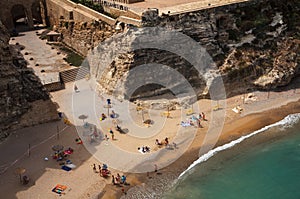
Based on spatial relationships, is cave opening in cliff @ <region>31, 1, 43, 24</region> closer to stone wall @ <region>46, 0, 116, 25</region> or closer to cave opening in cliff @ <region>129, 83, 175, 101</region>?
stone wall @ <region>46, 0, 116, 25</region>

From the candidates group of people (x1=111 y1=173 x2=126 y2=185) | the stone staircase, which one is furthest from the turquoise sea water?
the stone staircase

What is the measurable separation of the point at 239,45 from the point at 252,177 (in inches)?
607

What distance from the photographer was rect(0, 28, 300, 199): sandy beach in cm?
2439

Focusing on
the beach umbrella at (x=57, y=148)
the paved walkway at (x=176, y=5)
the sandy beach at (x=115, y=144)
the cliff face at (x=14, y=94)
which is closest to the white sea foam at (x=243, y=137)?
the sandy beach at (x=115, y=144)

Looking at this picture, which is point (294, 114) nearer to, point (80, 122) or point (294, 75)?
point (294, 75)

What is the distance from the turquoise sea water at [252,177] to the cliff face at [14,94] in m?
13.2

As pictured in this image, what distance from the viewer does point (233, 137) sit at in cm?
2953

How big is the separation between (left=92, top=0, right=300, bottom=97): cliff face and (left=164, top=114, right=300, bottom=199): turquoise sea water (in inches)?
336

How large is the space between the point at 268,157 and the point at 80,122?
14930 mm

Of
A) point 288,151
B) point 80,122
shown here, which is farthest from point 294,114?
point 80,122

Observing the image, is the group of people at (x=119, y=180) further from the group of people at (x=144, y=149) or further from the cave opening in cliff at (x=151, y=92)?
the cave opening in cliff at (x=151, y=92)

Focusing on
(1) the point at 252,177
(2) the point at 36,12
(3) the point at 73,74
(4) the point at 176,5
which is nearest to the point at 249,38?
(4) the point at 176,5

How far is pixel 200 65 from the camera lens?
35000mm

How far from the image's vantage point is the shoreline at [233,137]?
2511 cm
